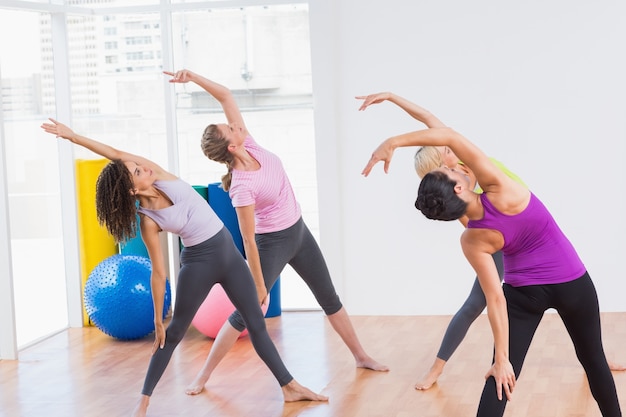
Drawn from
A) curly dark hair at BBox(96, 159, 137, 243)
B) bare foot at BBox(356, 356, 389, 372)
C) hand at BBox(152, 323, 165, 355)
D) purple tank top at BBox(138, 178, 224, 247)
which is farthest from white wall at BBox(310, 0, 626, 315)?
curly dark hair at BBox(96, 159, 137, 243)

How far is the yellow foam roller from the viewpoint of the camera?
6098 millimetres

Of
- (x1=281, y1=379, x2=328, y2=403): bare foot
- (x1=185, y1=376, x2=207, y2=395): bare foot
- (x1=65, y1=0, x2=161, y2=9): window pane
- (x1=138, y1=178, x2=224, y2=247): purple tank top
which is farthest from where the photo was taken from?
(x1=65, y1=0, x2=161, y2=9): window pane

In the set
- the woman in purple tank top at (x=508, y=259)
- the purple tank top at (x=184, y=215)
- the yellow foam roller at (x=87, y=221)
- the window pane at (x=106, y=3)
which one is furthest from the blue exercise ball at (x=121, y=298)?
the woman in purple tank top at (x=508, y=259)

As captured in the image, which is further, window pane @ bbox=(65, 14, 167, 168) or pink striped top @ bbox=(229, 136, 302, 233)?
window pane @ bbox=(65, 14, 167, 168)

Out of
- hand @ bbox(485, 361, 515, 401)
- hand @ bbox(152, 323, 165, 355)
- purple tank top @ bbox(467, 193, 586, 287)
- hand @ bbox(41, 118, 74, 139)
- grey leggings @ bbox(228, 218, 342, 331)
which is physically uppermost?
hand @ bbox(41, 118, 74, 139)

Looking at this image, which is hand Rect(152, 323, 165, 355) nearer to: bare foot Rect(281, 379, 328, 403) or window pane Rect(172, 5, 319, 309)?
bare foot Rect(281, 379, 328, 403)

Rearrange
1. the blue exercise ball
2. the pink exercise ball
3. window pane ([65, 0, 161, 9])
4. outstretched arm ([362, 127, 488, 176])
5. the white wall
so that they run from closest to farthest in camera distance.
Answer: outstretched arm ([362, 127, 488, 176])
the pink exercise ball
the blue exercise ball
the white wall
window pane ([65, 0, 161, 9])

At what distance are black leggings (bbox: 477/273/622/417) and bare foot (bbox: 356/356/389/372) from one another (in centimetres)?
159

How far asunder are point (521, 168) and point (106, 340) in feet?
8.89

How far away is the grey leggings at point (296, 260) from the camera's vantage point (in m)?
4.34

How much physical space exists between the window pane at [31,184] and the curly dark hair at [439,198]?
3.32 metres

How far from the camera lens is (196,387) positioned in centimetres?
451

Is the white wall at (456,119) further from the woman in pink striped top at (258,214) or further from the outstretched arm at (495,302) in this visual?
the outstretched arm at (495,302)

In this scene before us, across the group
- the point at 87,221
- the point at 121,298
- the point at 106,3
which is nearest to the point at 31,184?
the point at 87,221
